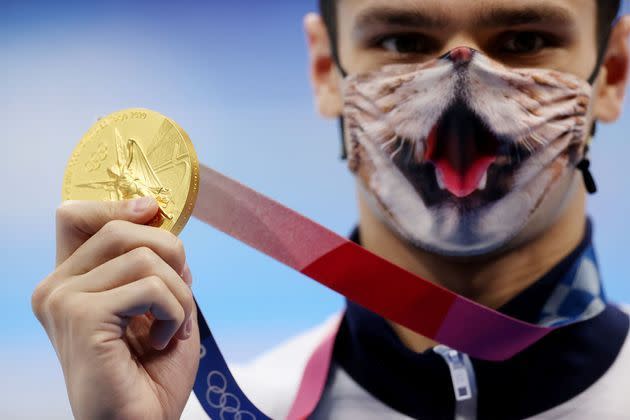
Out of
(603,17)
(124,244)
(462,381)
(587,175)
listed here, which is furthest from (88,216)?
(603,17)

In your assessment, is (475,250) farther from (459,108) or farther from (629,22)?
(629,22)

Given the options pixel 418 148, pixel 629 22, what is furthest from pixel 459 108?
pixel 629 22

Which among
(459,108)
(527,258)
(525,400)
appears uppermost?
(459,108)

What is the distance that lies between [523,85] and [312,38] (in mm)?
760

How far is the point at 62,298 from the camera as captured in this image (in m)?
1.66

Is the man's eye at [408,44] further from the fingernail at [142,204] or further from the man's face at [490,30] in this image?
the fingernail at [142,204]

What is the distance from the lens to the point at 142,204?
1.67 metres

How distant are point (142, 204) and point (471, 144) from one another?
2.67 feet

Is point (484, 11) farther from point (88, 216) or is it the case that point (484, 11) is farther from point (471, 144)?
point (88, 216)

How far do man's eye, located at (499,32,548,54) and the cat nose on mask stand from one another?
0.15 metres

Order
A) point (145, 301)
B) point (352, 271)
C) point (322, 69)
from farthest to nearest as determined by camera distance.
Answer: point (322, 69) < point (352, 271) < point (145, 301)

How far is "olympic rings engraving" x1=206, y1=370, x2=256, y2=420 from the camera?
203cm

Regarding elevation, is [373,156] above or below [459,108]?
below

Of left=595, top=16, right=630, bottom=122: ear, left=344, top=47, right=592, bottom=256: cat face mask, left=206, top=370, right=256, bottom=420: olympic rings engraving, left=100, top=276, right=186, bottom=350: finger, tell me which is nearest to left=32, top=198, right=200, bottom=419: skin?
left=100, top=276, right=186, bottom=350: finger
